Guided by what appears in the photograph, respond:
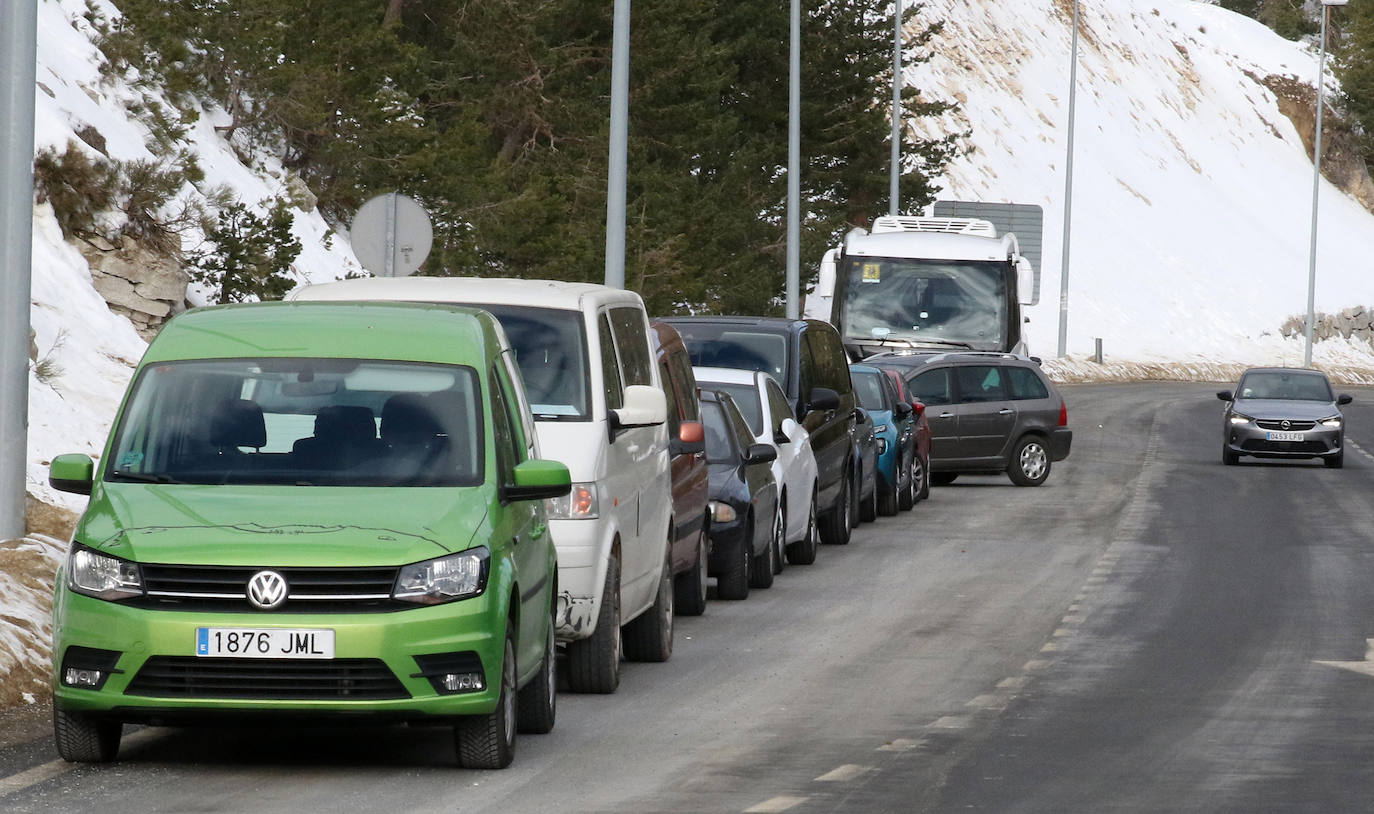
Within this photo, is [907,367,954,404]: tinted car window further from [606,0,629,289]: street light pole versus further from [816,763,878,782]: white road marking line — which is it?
[816,763,878,782]: white road marking line

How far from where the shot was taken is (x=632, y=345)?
12.1 m

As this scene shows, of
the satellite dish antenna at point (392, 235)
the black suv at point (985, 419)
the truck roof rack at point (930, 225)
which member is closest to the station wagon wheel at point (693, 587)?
the satellite dish antenna at point (392, 235)

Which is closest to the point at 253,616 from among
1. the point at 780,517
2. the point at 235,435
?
the point at 235,435

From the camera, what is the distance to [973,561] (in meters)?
18.7

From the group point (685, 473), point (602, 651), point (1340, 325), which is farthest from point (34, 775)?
point (1340, 325)

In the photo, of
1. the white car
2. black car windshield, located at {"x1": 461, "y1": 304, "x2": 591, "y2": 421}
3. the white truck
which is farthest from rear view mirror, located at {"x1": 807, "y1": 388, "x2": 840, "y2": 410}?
the white truck

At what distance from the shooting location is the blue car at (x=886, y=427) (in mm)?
23266

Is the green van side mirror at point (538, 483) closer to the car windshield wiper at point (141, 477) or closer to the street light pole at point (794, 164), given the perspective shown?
the car windshield wiper at point (141, 477)

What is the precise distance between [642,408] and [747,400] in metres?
7.35

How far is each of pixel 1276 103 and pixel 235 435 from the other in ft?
369

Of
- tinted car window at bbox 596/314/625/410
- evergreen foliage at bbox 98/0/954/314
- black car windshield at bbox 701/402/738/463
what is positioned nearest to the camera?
tinted car window at bbox 596/314/625/410

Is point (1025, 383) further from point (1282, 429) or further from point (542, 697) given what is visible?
point (542, 697)

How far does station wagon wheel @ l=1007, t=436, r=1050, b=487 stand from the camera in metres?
28.7

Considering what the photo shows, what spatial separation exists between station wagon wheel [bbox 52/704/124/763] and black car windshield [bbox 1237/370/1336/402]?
27831 millimetres
